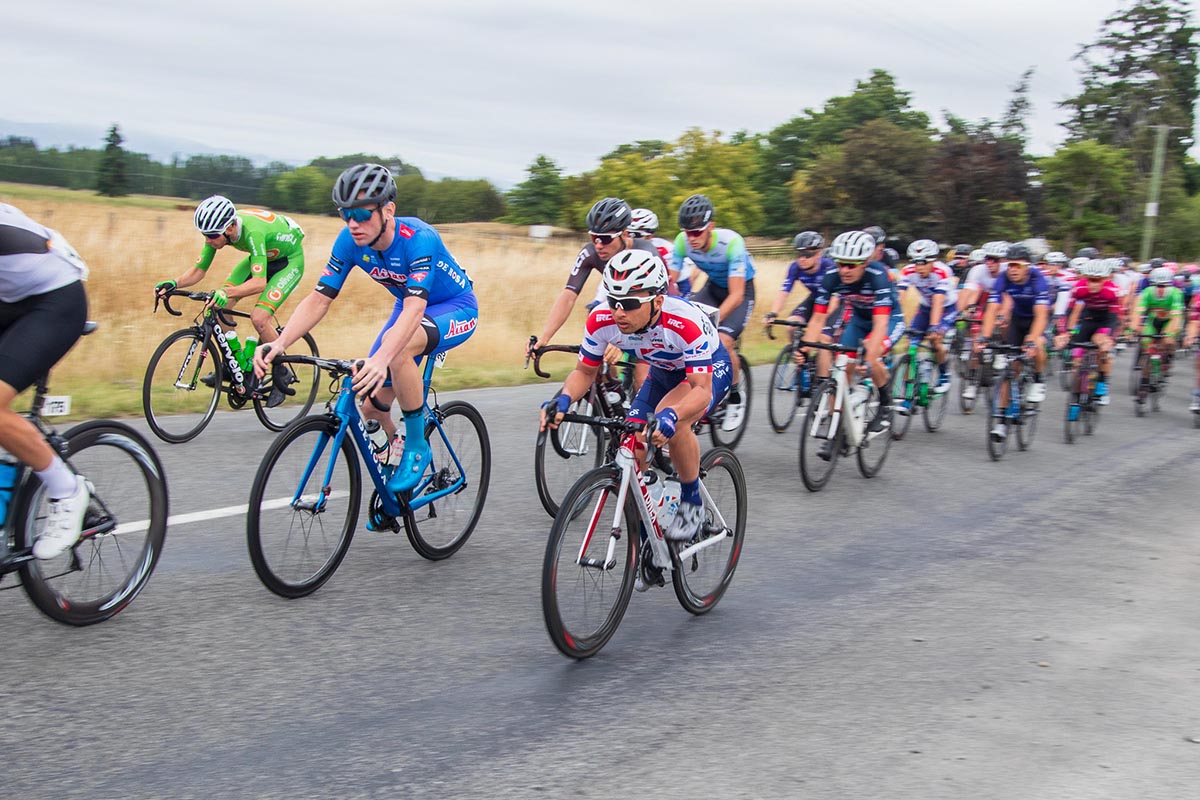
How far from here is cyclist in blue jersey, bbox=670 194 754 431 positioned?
9234 millimetres

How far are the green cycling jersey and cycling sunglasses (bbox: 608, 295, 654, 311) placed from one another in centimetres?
515

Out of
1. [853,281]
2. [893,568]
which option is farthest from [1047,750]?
[853,281]

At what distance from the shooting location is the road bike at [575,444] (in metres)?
7.14

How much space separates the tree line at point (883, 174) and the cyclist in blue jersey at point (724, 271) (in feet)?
59.2

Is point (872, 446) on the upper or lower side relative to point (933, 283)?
lower

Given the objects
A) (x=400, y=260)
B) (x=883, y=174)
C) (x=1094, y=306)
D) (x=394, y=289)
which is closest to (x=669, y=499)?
(x=400, y=260)

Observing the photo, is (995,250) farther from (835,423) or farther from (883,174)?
A: (883,174)

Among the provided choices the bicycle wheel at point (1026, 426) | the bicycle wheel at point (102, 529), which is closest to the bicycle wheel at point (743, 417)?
the bicycle wheel at point (1026, 426)

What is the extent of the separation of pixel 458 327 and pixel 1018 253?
7.73 meters

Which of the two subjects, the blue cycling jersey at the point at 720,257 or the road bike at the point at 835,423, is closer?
the road bike at the point at 835,423

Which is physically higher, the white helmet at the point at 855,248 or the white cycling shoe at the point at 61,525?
the white helmet at the point at 855,248

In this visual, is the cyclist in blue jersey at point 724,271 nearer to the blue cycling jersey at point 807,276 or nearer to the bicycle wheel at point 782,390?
the bicycle wheel at point 782,390

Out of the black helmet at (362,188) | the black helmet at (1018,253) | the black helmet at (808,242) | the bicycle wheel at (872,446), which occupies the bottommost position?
the bicycle wheel at (872,446)

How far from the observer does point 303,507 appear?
5035 millimetres
